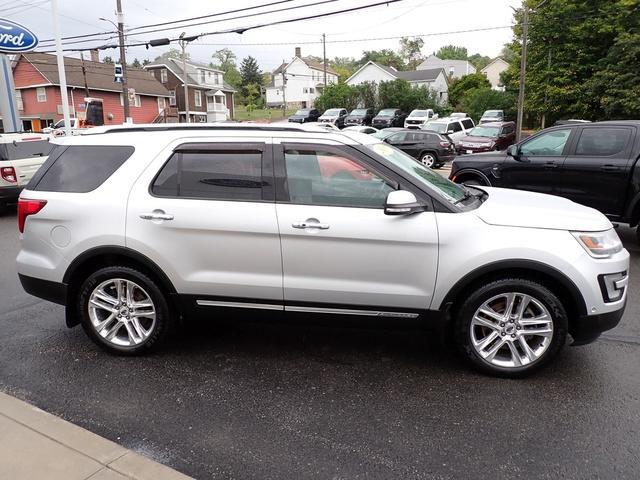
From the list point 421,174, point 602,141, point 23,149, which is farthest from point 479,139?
point 421,174

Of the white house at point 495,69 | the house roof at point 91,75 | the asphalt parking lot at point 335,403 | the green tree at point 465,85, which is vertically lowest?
the asphalt parking lot at point 335,403

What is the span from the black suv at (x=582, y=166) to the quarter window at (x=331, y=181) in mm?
5135

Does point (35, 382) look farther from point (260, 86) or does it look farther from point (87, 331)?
point (260, 86)

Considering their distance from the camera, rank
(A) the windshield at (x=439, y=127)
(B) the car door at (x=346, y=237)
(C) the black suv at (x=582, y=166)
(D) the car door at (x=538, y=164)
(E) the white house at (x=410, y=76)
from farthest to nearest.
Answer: (E) the white house at (x=410, y=76), (A) the windshield at (x=439, y=127), (D) the car door at (x=538, y=164), (C) the black suv at (x=582, y=166), (B) the car door at (x=346, y=237)

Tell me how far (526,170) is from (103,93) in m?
47.8

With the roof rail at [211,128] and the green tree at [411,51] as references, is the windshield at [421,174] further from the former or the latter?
the green tree at [411,51]

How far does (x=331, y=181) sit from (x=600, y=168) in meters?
5.38

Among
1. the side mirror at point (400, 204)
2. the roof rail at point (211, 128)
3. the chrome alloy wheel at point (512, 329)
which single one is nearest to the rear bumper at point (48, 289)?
the roof rail at point (211, 128)

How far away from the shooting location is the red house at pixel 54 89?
4466 centimetres

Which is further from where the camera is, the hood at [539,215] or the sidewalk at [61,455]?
the hood at [539,215]

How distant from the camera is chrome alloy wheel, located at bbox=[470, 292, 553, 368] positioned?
11.9 ft

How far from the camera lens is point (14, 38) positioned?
17.1m

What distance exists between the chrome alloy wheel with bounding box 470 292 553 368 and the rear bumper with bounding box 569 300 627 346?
19 centimetres

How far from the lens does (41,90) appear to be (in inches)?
1779
